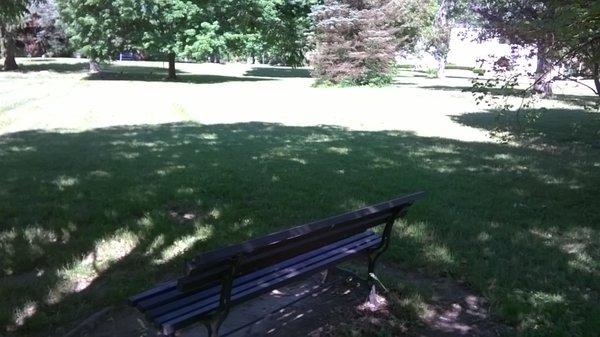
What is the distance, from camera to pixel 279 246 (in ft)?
10.6

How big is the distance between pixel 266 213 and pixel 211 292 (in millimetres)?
2931

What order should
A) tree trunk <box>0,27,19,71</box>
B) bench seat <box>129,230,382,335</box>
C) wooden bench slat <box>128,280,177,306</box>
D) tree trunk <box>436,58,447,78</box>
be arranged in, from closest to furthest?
bench seat <box>129,230,382,335</box> → wooden bench slat <box>128,280,177,306</box> → tree trunk <box>0,27,19,71</box> → tree trunk <box>436,58,447,78</box>

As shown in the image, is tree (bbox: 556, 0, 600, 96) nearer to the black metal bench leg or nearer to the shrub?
the black metal bench leg

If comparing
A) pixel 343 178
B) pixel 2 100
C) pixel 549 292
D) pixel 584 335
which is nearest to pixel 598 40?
pixel 343 178

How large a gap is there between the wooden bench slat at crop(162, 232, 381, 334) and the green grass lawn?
99 centimetres

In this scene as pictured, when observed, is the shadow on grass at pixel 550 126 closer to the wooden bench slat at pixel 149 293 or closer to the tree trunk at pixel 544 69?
the tree trunk at pixel 544 69

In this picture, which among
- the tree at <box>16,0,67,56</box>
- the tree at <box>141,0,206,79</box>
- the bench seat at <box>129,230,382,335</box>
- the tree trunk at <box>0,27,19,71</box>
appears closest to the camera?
the bench seat at <box>129,230,382,335</box>

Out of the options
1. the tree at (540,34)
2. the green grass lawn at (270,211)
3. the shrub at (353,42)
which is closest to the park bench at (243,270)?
the green grass lawn at (270,211)

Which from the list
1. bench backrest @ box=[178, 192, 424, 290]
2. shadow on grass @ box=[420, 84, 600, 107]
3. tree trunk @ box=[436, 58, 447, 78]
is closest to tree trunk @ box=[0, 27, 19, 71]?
shadow on grass @ box=[420, 84, 600, 107]

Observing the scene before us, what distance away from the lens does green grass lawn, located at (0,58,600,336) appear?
4.35 m

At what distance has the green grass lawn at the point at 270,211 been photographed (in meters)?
4.35

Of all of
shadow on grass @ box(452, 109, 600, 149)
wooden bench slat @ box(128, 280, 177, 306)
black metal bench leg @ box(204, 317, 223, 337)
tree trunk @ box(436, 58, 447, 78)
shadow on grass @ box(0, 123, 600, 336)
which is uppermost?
wooden bench slat @ box(128, 280, 177, 306)

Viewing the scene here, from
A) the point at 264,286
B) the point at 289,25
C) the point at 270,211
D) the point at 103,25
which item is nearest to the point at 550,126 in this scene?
the point at 270,211

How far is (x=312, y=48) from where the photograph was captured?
3562 cm
